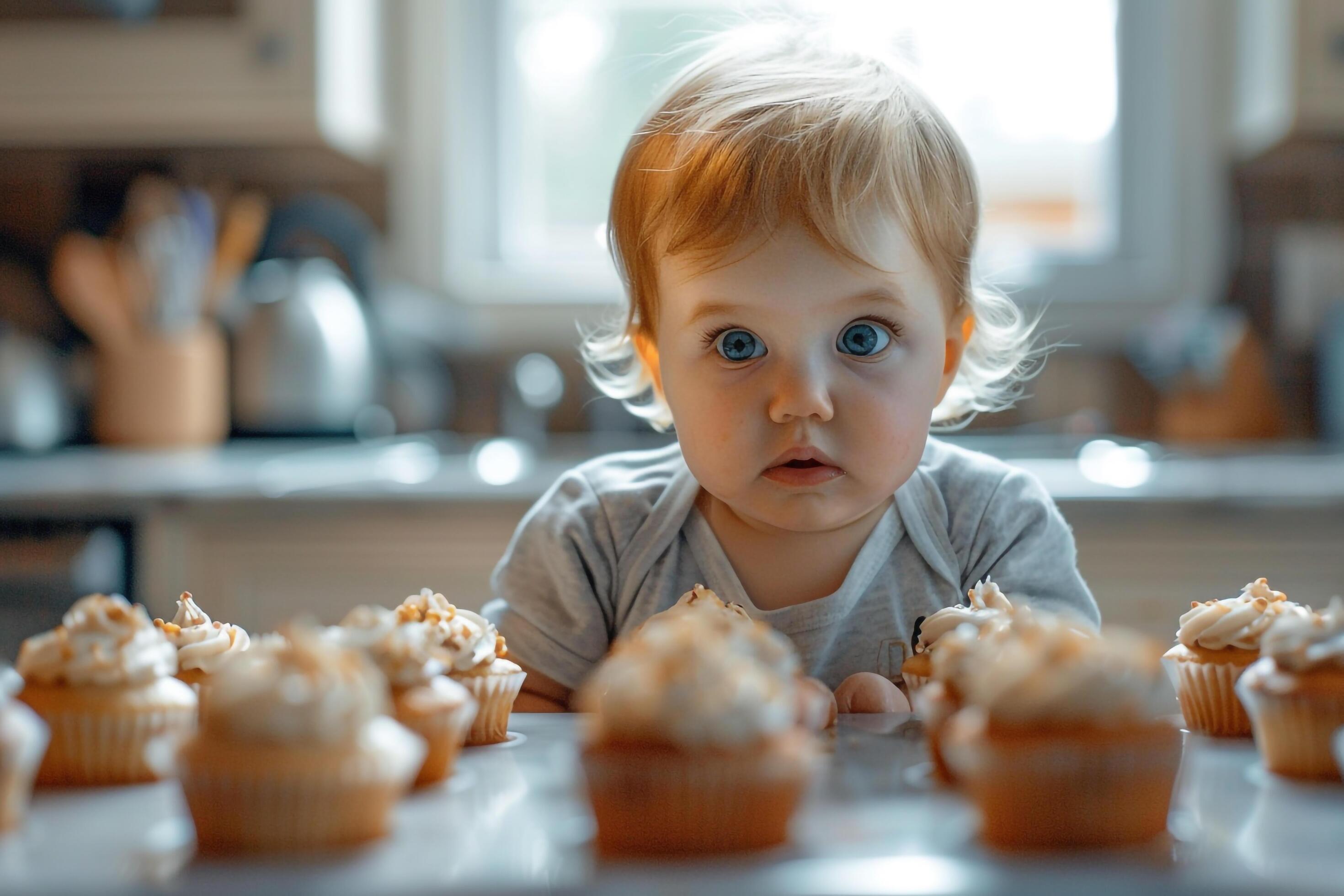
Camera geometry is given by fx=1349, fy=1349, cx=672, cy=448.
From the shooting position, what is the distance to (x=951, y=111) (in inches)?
110

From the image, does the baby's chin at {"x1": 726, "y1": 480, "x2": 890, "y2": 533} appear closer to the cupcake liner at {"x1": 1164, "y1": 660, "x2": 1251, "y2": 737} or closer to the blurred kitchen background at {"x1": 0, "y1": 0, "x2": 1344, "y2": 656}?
the cupcake liner at {"x1": 1164, "y1": 660, "x2": 1251, "y2": 737}

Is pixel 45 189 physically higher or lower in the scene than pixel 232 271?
higher

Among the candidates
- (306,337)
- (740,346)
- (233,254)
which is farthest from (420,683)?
(233,254)

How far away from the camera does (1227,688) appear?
2.74 feet

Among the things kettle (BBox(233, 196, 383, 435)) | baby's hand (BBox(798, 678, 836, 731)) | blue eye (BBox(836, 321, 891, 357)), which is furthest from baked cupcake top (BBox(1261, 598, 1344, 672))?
kettle (BBox(233, 196, 383, 435))

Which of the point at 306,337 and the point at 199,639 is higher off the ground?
the point at 306,337

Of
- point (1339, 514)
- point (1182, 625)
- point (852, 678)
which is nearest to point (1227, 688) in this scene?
point (1182, 625)

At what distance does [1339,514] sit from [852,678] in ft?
3.99

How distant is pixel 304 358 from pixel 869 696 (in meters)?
1.79

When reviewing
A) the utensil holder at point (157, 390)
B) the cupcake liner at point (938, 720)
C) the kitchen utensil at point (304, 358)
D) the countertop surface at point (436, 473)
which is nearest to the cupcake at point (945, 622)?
the cupcake liner at point (938, 720)

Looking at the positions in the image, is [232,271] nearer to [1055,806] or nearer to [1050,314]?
[1050,314]

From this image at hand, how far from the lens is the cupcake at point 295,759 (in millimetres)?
588

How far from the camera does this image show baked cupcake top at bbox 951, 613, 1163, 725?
610 mm

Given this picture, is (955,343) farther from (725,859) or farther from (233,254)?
(233,254)
